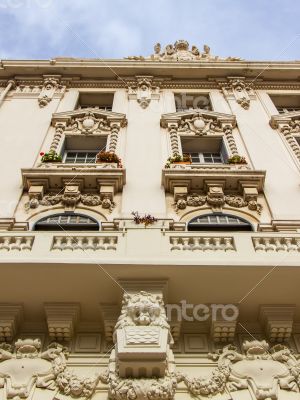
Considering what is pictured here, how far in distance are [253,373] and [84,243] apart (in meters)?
4.55

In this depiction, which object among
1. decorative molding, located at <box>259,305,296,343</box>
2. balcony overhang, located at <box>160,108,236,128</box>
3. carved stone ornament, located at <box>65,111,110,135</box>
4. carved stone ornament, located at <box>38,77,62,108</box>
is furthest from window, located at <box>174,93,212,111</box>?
→ decorative molding, located at <box>259,305,296,343</box>

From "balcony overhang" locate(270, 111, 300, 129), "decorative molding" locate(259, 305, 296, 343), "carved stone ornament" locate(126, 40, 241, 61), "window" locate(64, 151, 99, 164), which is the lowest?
"decorative molding" locate(259, 305, 296, 343)

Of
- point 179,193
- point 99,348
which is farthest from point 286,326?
point 179,193

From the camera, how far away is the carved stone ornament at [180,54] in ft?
82.0

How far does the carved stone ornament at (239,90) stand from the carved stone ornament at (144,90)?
3.29 meters

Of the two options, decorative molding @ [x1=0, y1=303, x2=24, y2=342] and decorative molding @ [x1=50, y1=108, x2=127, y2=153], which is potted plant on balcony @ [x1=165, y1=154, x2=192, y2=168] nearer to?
decorative molding @ [x1=50, y1=108, x2=127, y2=153]

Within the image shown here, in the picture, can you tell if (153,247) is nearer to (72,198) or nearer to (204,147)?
(72,198)

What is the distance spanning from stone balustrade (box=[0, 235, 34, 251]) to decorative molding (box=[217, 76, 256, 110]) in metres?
13.0

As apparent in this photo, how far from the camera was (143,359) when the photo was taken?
826 centimetres

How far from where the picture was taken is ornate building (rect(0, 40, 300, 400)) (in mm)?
8992

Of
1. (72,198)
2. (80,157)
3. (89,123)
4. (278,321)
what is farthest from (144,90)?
(278,321)

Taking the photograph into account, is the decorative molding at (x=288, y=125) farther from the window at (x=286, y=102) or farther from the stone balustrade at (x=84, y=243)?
the stone balustrade at (x=84, y=243)

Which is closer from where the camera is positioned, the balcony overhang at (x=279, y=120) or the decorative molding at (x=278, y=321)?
the decorative molding at (x=278, y=321)

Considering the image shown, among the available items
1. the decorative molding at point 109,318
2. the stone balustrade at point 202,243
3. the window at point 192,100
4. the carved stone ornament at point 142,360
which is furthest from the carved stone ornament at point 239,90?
the carved stone ornament at point 142,360
